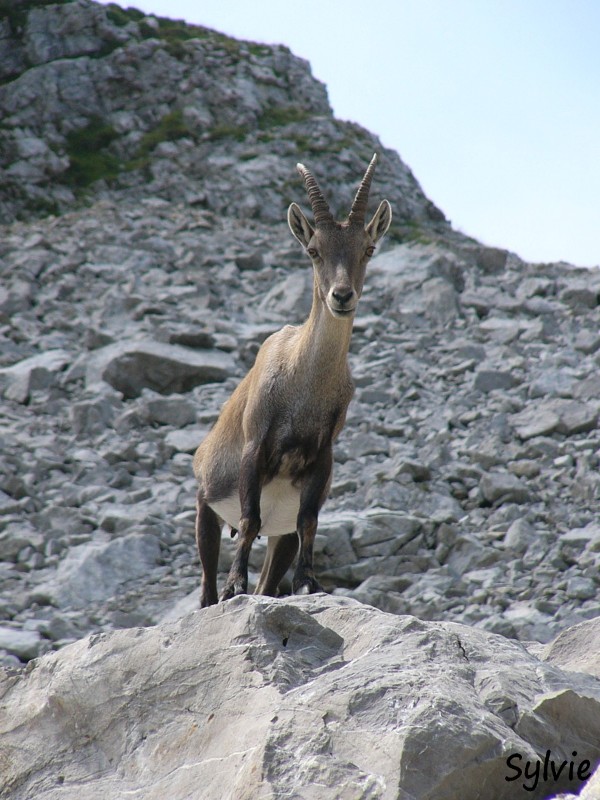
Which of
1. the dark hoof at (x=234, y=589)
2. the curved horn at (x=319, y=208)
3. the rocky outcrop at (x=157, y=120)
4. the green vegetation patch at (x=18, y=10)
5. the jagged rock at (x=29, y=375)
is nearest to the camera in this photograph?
the dark hoof at (x=234, y=589)

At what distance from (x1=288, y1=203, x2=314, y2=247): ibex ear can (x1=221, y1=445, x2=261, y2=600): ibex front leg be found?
6.73ft

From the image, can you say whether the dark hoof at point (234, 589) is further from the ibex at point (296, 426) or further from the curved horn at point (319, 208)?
the curved horn at point (319, 208)

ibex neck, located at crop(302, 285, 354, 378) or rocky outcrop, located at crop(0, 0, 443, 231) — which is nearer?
ibex neck, located at crop(302, 285, 354, 378)

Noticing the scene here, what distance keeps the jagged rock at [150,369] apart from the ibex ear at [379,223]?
371 inches

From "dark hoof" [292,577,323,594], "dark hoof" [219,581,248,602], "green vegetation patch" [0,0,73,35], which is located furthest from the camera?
"green vegetation patch" [0,0,73,35]

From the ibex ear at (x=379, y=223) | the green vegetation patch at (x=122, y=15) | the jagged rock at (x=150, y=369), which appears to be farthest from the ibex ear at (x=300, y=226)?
the green vegetation patch at (x=122, y=15)

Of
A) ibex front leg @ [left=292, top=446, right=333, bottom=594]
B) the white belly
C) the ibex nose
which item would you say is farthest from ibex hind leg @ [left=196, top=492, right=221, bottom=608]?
the ibex nose

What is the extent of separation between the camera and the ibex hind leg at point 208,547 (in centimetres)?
878

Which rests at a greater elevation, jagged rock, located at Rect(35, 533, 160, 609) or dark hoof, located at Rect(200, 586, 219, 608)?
dark hoof, located at Rect(200, 586, 219, 608)

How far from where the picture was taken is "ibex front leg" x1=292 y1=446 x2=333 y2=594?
7.47 m

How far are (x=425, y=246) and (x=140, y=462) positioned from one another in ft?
35.9

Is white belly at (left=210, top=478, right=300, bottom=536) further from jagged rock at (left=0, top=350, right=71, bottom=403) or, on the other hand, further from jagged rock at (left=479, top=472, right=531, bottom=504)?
jagged rock at (left=0, top=350, right=71, bottom=403)

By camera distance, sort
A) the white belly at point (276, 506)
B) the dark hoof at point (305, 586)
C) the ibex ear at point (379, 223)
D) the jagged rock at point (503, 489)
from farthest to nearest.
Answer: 1. the jagged rock at point (503, 489)
2. the ibex ear at point (379, 223)
3. the white belly at point (276, 506)
4. the dark hoof at point (305, 586)

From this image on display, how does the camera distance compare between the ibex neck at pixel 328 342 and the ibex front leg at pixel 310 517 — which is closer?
the ibex front leg at pixel 310 517
